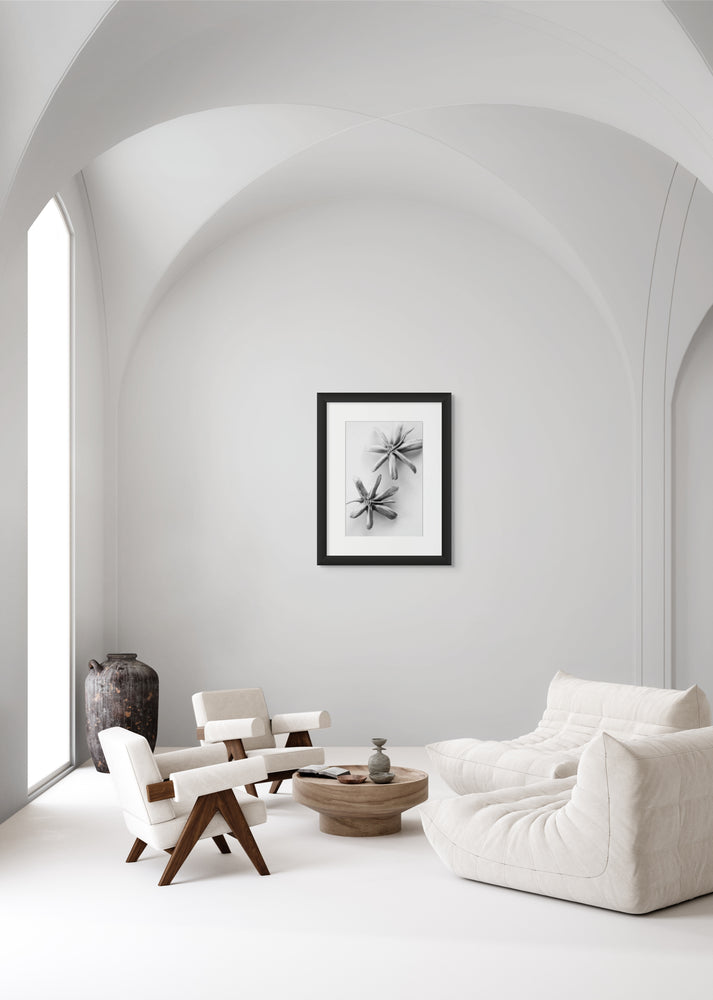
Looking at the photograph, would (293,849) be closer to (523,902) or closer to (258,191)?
(523,902)

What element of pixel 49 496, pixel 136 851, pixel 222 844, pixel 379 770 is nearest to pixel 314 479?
pixel 49 496

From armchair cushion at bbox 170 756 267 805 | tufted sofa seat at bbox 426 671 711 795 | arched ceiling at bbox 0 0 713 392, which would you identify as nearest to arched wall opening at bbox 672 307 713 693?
arched ceiling at bbox 0 0 713 392

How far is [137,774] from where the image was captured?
13.1 feet

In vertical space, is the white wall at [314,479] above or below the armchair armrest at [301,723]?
above

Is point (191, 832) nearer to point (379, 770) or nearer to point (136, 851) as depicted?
point (136, 851)

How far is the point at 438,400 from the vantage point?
7.11 metres

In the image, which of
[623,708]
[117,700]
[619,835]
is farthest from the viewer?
[117,700]

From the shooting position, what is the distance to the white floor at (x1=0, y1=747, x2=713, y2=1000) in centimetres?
299

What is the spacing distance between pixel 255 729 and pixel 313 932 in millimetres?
1915

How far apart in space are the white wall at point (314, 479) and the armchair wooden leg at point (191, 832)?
3.04m

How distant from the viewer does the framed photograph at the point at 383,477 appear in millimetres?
Answer: 7082

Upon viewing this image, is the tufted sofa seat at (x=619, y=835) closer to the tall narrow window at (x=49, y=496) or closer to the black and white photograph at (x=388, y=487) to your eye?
the tall narrow window at (x=49, y=496)

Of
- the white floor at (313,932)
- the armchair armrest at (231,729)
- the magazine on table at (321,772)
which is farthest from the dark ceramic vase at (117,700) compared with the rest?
the magazine on table at (321,772)

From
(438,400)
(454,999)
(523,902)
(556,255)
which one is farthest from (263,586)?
(454,999)
